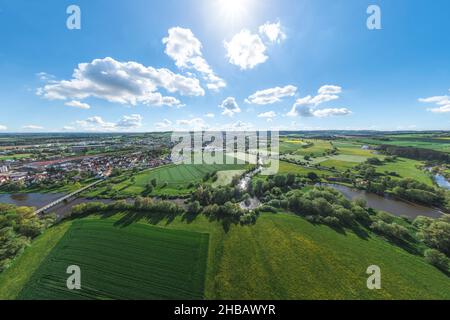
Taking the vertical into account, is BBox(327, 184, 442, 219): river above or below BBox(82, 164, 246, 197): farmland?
below

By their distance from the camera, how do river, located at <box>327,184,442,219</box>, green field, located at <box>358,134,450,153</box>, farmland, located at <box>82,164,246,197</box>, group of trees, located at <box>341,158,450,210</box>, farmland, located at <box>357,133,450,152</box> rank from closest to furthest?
river, located at <box>327,184,442,219</box>
group of trees, located at <box>341,158,450,210</box>
farmland, located at <box>82,164,246,197</box>
green field, located at <box>358,134,450,153</box>
farmland, located at <box>357,133,450,152</box>

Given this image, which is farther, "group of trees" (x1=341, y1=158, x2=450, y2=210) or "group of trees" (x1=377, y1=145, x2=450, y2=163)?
"group of trees" (x1=377, y1=145, x2=450, y2=163)

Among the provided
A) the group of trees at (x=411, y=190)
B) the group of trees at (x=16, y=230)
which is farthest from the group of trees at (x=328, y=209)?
the group of trees at (x=16, y=230)

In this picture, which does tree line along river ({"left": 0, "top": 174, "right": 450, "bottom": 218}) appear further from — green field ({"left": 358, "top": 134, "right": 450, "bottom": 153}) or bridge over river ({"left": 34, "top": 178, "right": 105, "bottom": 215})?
green field ({"left": 358, "top": 134, "right": 450, "bottom": 153})

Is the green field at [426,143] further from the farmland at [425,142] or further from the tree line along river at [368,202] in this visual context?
the tree line along river at [368,202]

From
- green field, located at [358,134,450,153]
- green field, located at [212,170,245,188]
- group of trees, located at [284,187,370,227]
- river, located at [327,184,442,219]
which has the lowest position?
river, located at [327,184,442,219]

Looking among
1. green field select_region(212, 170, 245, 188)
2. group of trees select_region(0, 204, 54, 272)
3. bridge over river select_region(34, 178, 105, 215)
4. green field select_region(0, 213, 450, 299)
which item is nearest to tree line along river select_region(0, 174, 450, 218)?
bridge over river select_region(34, 178, 105, 215)
